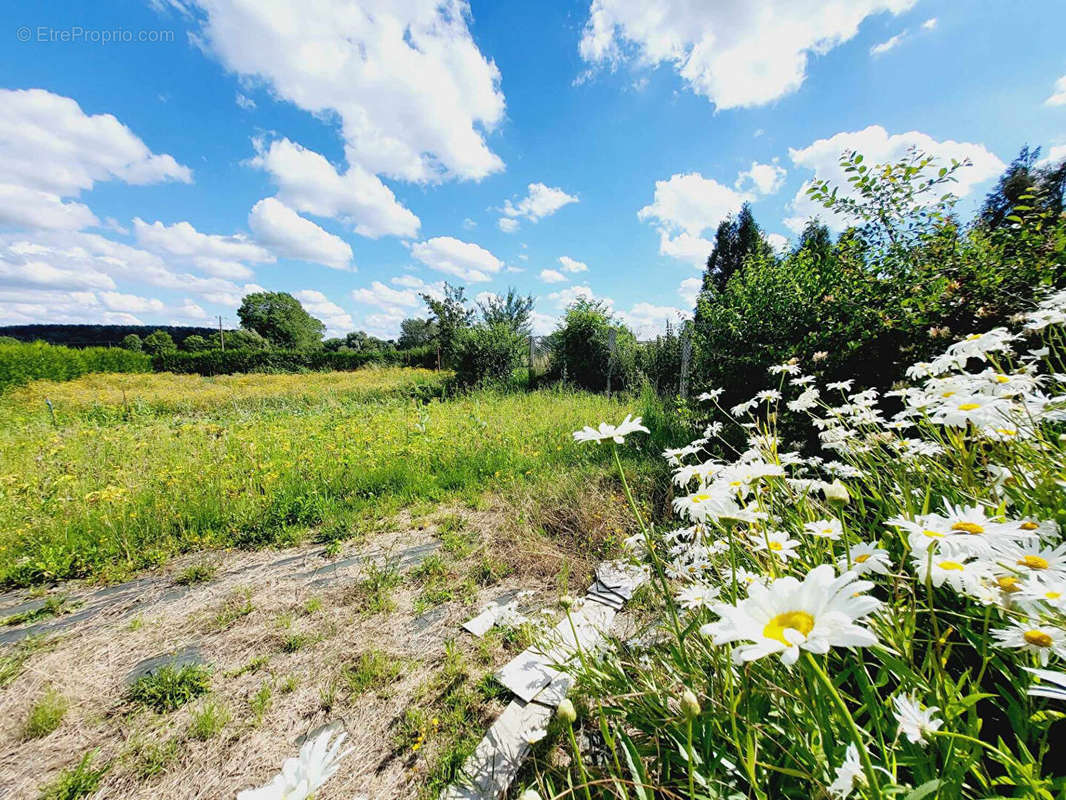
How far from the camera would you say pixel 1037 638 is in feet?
1.86

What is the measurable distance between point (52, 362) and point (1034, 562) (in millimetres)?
23892

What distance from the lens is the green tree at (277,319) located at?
123ft

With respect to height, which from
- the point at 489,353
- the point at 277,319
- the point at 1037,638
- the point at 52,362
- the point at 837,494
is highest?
the point at 277,319

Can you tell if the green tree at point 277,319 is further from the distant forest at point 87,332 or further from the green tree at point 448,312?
the green tree at point 448,312

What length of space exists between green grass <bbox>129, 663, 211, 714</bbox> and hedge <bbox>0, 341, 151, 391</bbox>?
1671 cm

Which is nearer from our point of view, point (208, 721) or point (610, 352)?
point (208, 721)

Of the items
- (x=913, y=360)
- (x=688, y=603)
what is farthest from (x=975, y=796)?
(x=913, y=360)

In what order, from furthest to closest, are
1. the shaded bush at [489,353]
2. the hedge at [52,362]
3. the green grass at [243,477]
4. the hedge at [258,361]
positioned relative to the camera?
1. the hedge at [258,361]
2. the hedge at [52,362]
3. the shaded bush at [489,353]
4. the green grass at [243,477]

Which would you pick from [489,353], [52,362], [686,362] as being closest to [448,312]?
[489,353]

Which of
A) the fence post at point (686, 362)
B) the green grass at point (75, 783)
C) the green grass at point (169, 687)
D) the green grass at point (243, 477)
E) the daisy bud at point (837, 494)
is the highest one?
the fence post at point (686, 362)

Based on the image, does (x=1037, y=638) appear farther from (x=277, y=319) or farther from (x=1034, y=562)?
(x=277, y=319)

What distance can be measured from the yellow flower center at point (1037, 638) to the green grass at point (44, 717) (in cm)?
300

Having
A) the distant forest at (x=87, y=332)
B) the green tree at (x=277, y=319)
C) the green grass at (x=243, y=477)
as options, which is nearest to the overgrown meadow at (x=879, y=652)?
the green grass at (x=243, y=477)

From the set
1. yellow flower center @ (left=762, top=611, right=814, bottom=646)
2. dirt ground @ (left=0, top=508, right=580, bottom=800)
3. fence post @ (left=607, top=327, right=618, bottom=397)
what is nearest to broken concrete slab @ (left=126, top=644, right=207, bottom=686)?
dirt ground @ (left=0, top=508, right=580, bottom=800)
